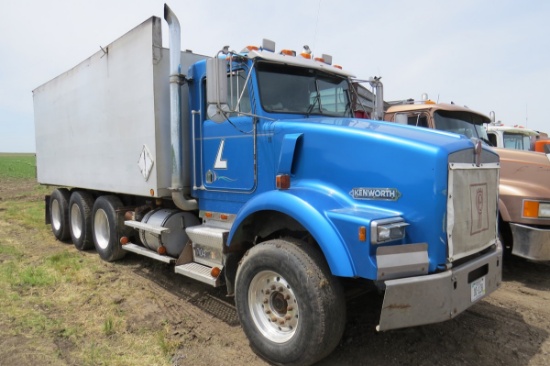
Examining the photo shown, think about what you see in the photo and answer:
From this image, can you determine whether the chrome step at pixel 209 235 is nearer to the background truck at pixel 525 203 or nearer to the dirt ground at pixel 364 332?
the dirt ground at pixel 364 332

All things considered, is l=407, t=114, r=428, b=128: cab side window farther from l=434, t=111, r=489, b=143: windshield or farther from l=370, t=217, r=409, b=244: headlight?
l=370, t=217, r=409, b=244: headlight

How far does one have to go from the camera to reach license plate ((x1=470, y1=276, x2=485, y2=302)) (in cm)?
318

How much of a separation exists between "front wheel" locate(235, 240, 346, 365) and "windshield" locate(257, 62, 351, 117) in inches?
59.9

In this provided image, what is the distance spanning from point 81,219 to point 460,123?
7.08 metres

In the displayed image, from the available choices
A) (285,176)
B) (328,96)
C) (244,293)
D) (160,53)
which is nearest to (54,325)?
(244,293)

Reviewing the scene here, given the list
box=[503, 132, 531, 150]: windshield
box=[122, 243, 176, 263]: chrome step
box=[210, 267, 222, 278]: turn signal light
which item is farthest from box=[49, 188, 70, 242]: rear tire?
box=[503, 132, 531, 150]: windshield

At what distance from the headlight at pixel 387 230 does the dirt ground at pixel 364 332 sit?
1.28 m

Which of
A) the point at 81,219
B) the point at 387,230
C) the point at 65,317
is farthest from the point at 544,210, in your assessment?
the point at 81,219

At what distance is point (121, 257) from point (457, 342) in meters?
5.16

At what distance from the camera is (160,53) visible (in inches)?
201

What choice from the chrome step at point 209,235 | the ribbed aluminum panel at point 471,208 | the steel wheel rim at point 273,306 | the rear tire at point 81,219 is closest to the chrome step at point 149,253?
the chrome step at point 209,235

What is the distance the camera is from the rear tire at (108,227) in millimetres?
6398

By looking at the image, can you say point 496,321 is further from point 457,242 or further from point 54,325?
point 54,325

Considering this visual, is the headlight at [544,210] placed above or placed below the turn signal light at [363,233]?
below
